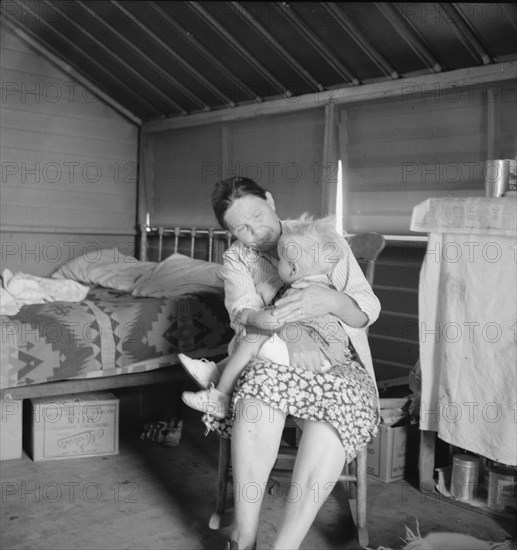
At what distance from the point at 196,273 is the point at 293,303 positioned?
1.92 meters

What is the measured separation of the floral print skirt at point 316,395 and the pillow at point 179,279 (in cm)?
160

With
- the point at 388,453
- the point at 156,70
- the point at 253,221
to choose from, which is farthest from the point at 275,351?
the point at 156,70

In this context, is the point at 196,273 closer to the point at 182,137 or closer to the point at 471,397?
the point at 182,137

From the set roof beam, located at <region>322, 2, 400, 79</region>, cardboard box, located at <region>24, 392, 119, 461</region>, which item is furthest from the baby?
roof beam, located at <region>322, 2, 400, 79</region>

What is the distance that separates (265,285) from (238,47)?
1959 millimetres

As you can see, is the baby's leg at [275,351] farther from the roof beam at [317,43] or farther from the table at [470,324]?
the roof beam at [317,43]

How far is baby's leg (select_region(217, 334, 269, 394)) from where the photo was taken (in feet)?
7.17

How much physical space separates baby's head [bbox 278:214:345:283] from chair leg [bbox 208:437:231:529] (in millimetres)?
653

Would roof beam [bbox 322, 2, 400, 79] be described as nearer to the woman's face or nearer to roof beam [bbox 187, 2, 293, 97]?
roof beam [bbox 187, 2, 293, 97]

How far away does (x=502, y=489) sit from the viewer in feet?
8.40

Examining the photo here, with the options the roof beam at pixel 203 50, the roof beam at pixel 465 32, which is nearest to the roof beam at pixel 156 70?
the roof beam at pixel 203 50

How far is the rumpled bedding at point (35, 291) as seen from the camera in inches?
133

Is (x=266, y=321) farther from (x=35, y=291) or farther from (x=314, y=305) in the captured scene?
(x=35, y=291)

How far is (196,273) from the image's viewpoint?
158 inches
